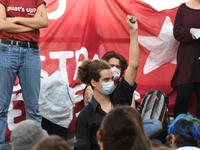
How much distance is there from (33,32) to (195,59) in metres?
2.07

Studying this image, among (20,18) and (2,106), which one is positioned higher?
(20,18)

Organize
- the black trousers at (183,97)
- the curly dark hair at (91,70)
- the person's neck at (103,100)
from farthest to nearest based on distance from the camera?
the black trousers at (183,97) < the curly dark hair at (91,70) < the person's neck at (103,100)

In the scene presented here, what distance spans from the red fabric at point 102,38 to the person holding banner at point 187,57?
0.55 meters

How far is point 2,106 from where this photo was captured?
3098 mm

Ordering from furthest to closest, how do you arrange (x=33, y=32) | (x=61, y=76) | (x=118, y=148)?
(x=61, y=76)
(x=33, y=32)
(x=118, y=148)

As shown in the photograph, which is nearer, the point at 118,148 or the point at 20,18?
the point at 118,148

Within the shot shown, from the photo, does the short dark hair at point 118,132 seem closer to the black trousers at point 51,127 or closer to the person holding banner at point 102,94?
the person holding banner at point 102,94

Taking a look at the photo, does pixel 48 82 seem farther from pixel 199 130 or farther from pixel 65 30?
pixel 199 130

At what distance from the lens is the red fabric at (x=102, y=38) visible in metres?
4.43

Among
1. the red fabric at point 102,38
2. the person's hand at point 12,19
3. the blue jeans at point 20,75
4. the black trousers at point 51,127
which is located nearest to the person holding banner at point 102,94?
the blue jeans at point 20,75

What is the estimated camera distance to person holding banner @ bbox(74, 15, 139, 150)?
2.60 meters

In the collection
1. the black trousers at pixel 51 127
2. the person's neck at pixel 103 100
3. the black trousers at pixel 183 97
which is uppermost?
the person's neck at pixel 103 100

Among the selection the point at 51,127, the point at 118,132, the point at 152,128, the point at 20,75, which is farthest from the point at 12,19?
the point at 118,132

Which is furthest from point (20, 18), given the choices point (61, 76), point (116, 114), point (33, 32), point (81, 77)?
point (116, 114)
